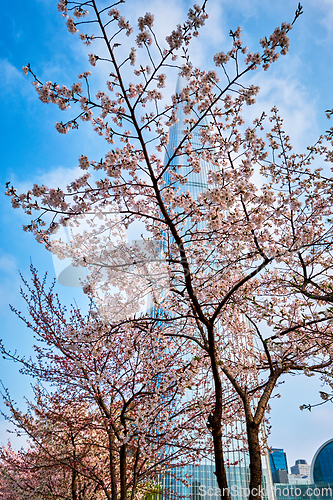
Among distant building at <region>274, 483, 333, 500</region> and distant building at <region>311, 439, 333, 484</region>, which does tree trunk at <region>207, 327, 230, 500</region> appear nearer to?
distant building at <region>274, 483, 333, 500</region>

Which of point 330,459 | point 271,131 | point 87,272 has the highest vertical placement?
point 271,131

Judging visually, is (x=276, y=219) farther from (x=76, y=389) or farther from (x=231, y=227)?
(x=76, y=389)

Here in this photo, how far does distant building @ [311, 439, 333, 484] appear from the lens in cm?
4312

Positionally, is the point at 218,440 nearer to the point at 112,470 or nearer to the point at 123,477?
the point at 123,477

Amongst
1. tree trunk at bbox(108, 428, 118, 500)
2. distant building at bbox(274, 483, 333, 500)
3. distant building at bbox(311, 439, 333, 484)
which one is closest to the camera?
tree trunk at bbox(108, 428, 118, 500)

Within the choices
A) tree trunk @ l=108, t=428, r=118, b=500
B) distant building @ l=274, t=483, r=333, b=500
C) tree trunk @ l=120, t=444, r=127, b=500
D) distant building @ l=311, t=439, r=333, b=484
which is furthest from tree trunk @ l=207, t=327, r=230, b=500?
distant building @ l=311, t=439, r=333, b=484

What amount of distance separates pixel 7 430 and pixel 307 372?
9.54m

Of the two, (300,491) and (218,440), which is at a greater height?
(218,440)

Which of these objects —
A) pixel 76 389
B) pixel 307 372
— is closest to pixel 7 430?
pixel 76 389

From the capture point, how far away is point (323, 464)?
145 ft

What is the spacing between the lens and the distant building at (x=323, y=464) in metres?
43.1

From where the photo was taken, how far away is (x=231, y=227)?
16.3ft

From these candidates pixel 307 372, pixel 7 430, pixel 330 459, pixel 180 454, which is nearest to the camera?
pixel 307 372

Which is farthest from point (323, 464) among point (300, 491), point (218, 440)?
point (218, 440)
